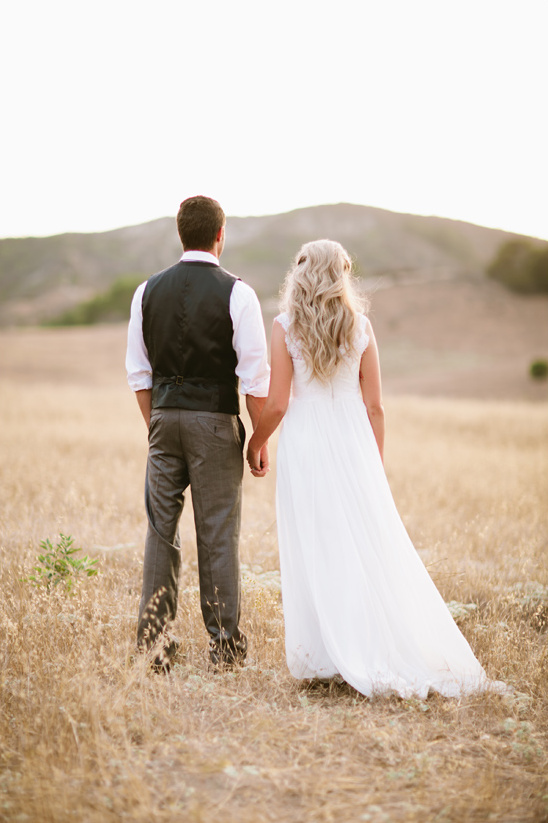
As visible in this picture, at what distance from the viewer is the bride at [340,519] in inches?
141

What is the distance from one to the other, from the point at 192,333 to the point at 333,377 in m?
0.86

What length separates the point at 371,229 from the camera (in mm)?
157125

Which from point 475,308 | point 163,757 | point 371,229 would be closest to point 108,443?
point 163,757

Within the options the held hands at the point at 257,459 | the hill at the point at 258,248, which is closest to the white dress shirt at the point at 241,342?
the held hands at the point at 257,459

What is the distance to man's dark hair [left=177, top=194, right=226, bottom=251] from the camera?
3662 millimetres

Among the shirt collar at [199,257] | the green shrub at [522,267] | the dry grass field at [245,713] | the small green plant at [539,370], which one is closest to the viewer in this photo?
the dry grass field at [245,713]

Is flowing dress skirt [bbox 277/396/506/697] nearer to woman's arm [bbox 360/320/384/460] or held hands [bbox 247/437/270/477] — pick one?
woman's arm [bbox 360/320/384/460]

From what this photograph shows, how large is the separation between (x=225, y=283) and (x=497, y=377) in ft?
105

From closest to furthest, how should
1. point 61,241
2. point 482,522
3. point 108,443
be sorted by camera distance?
point 482,522 < point 108,443 < point 61,241

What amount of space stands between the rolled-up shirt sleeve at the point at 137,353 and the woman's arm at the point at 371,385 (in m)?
1.31

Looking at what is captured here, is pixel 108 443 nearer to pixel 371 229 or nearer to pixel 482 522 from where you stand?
pixel 482 522

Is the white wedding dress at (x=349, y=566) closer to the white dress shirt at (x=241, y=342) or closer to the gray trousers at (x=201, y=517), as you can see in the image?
the white dress shirt at (x=241, y=342)

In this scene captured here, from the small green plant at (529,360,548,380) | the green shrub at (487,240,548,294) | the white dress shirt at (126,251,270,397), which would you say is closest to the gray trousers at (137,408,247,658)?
the white dress shirt at (126,251,270,397)

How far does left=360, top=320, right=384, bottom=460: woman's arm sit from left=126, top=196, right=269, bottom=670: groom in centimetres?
59
